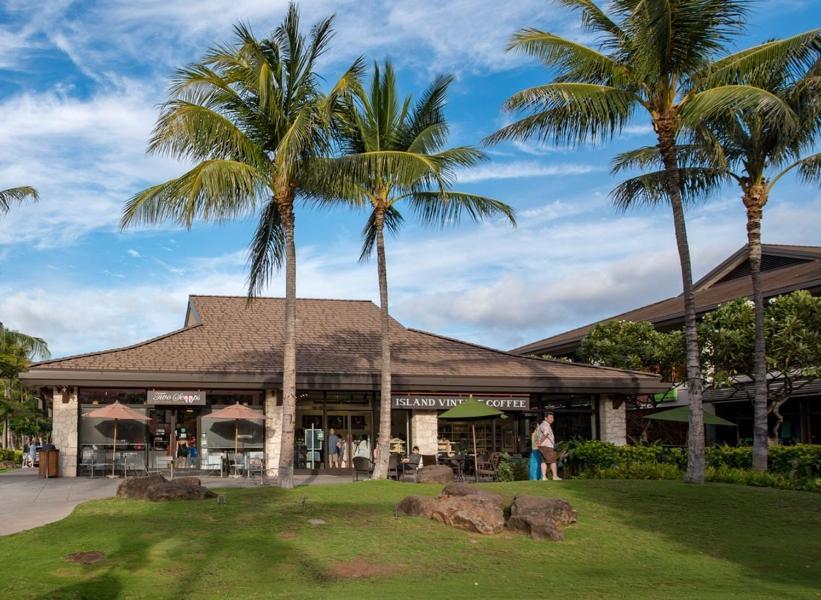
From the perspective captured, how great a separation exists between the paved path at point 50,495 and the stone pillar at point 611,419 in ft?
28.1

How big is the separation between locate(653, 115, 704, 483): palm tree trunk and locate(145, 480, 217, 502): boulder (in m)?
9.64

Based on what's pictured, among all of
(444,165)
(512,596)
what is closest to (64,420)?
(444,165)

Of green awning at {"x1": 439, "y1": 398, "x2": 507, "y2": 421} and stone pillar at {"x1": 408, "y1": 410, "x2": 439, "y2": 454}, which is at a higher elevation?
green awning at {"x1": 439, "y1": 398, "x2": 507, "y2": 421}

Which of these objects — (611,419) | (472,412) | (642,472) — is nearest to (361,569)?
(642,472)

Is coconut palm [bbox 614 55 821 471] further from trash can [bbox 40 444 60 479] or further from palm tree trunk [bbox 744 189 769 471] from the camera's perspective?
trash can [bbox 40 444 60 479]

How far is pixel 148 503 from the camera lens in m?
14.7

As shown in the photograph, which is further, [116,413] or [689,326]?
[116,413]

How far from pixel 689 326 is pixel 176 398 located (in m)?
14.1

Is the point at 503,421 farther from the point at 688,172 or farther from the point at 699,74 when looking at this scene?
the point at 699,74

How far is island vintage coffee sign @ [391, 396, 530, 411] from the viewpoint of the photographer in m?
25.4

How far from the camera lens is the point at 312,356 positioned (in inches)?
1036

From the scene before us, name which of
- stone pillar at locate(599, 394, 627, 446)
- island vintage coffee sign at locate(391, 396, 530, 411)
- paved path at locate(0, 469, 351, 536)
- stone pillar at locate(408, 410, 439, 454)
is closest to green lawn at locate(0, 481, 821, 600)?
paved path at locate(0, 469, 351, 536)

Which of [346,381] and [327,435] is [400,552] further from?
[327,435]

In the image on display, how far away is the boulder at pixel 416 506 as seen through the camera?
13.9 metres
